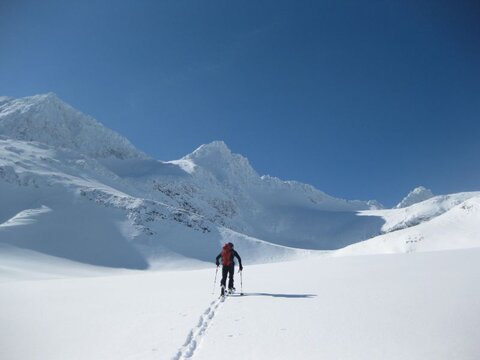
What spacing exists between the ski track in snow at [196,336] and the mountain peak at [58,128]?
13154 cm

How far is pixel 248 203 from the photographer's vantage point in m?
179

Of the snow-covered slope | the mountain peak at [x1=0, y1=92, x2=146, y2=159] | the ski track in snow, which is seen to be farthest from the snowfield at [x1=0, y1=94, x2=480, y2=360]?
the mountain peak at [x1=0, y1=92, x2=146, y2=159]

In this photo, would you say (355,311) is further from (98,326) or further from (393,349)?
(98,326)

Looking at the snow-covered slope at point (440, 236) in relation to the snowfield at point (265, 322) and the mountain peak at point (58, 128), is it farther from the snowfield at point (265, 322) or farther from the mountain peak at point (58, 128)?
the mountain peak at point (58, 128)

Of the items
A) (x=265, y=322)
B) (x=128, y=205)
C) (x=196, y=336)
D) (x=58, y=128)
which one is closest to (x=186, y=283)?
(x=265, y=322)

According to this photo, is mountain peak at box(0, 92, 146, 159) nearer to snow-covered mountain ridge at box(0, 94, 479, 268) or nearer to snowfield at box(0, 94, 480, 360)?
snow-covered mountain ridge at box(0, 94, 479, 268)

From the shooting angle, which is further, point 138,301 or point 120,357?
point 138,301

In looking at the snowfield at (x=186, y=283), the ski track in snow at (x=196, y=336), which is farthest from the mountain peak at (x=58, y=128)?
the ski track in snow at (x=196, y=336)

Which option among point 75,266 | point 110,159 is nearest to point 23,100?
point 110,159

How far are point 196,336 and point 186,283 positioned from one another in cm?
882

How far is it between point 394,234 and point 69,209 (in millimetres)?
48507

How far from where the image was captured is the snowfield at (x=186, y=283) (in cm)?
641

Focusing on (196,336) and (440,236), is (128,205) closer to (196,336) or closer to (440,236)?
(440,236)

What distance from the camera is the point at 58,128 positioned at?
138 metres
